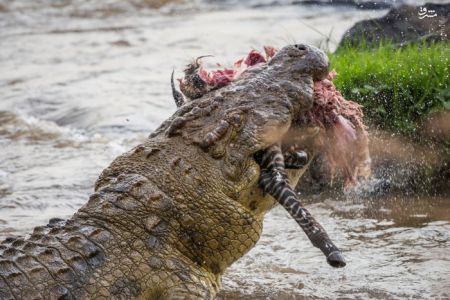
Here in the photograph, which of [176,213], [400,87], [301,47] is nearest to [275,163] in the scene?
[176,213]

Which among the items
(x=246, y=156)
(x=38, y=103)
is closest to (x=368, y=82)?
(x=246, y=156)

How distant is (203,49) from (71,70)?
1.75 m

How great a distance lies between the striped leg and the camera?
11.1ft

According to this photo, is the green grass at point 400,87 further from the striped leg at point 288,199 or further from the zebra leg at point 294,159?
the striped leg at point 288,199

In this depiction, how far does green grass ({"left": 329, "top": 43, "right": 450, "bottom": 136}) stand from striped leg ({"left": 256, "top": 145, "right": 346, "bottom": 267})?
9.52 feet

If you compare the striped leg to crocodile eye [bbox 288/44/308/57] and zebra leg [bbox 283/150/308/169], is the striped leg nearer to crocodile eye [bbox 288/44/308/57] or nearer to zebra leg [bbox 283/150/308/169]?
zebra leg [bbox 283/150/308/169]

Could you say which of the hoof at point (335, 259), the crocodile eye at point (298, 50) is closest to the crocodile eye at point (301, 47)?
the crocodile eye at point (298, 50)

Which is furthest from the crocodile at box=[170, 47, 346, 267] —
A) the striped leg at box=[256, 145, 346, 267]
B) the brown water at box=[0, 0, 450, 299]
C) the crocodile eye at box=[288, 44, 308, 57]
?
the brown water at box=[0, 0, 450, 299]

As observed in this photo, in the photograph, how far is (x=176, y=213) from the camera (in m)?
3.56

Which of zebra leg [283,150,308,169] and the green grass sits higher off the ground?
zebra leg [283,150,308,169]

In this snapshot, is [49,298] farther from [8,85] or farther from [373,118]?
[8,85]

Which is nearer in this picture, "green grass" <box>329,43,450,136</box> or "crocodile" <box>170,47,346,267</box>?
"crocodile" <box>170,47,346,267</box>

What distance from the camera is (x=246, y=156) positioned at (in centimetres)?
360

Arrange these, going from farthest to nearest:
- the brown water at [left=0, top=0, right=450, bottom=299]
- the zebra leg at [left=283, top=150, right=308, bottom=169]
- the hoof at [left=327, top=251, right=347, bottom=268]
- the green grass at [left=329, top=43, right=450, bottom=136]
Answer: the green grass at [left=329, top=43, right=450, bottom=136] → the brown water at [left=0, top=0, right=450, bottom=299] → the zebra leg at [left=283, top=150, right=308, bottom=169] → the hoof at [left=327, top=251, right=347, bottom=268]
